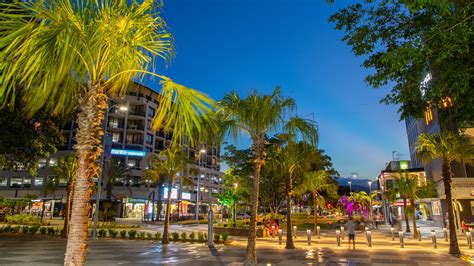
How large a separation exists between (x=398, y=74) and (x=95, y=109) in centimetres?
859

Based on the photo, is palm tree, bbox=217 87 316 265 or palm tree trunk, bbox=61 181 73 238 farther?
palm tree trunk, bbox=61 181 73 238

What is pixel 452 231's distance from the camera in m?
17.5

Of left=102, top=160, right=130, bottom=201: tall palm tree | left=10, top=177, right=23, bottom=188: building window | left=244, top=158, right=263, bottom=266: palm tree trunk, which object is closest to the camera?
left=244, top=158, right=263, bottom=266: palm tree trunk

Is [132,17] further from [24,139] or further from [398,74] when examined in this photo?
[24,139]

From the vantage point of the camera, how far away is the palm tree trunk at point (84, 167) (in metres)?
5.44

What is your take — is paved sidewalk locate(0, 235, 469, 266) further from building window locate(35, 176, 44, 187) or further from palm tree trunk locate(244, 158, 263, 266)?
building window locate(35, 176, 44, 187)

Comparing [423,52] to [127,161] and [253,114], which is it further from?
[127,161]

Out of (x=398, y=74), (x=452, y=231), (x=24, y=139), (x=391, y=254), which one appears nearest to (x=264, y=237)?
(x=391, y=254)

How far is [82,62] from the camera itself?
19.4 ft

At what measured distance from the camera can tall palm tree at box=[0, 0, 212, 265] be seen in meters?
4.89

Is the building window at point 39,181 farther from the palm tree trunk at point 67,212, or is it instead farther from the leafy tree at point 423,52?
the leafy tree at point 423,52

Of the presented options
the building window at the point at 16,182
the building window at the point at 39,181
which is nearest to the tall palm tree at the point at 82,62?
the building window at the point at 39,181

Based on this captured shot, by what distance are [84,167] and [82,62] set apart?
5.89 feet

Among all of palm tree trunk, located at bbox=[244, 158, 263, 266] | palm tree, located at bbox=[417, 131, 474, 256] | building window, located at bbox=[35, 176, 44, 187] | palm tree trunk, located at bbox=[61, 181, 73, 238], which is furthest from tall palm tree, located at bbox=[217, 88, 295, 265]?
building window, located at bbox=[35, 176, 44, 187]
